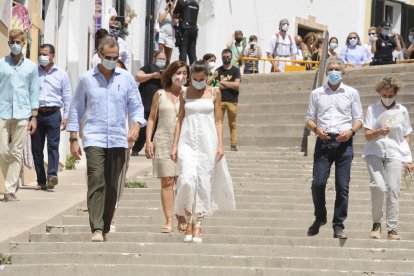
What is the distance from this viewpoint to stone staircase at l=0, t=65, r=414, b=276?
42.4 ft

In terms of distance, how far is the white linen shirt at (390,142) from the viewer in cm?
1449

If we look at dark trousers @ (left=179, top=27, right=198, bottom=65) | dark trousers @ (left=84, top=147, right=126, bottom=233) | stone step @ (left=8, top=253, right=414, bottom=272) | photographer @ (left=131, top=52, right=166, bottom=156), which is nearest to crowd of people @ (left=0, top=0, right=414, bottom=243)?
dark trousers @ (left=84, top=147, right=126, bottom=233)

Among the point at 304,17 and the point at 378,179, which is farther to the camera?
the point at 304,17

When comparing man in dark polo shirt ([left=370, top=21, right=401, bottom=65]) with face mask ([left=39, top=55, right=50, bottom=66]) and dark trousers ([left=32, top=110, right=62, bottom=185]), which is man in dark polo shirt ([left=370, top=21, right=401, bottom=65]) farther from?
dark trousers ([left=32, top=110, right=62, bottom=185])

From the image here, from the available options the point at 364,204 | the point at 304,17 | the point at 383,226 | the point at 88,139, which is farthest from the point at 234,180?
the point at 304,17

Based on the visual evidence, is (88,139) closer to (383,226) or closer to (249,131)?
(383,226)

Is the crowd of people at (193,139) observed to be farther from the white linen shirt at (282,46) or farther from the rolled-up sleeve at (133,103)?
the white linen shirt at (282,46)

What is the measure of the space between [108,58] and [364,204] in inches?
166

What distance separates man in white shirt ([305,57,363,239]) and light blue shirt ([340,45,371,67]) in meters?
16.0

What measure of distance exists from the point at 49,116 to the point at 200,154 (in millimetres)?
4701

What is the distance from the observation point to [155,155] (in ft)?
48.6

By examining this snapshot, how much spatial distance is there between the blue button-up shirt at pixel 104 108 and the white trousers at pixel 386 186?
240 centimetres

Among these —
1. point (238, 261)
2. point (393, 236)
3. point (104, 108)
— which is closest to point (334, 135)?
point (393, 236)

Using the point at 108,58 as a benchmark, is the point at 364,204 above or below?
below
